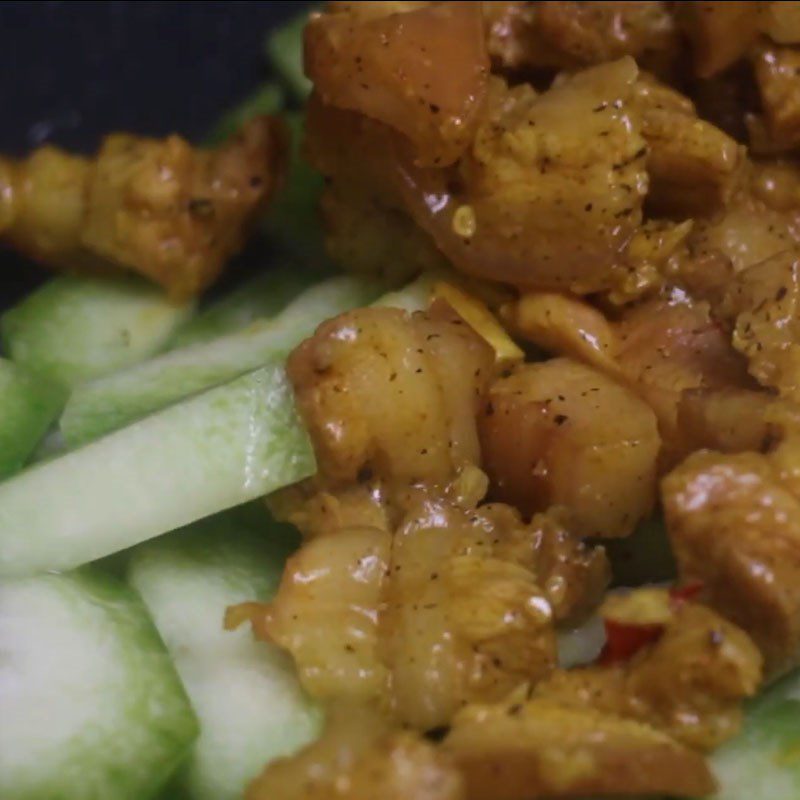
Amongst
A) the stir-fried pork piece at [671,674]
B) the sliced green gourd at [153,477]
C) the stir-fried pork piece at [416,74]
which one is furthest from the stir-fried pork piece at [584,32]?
the stir-fried pork piece at [671,674]

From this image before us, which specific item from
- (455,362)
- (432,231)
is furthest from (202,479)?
(432,231)

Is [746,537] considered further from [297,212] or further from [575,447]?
[297,212]

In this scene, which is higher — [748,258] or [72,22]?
[72,22]

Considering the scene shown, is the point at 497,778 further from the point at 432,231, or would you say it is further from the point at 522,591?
the point at 432,231

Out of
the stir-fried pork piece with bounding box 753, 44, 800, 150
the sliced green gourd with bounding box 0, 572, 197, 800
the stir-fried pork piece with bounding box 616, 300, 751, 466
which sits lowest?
the sliced green gourd with bounding box 0, 572, 197, 800

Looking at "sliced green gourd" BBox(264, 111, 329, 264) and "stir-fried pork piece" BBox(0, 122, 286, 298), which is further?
"sliced green gourd" BBox(264, 111, 329, 264)

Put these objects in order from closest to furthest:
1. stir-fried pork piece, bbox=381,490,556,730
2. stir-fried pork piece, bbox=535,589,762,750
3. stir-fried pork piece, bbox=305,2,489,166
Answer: stir-fried pork piece, bbox=535,589,762,750, stir-fried pork piece, bbox=381,490,556,730, stir-fried pork piece, bbox=305,2,489,166

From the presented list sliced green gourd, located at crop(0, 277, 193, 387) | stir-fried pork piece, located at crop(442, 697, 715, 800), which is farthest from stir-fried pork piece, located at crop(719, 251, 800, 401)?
sliced green gourd, located at crop(0, 277, 193, 387)

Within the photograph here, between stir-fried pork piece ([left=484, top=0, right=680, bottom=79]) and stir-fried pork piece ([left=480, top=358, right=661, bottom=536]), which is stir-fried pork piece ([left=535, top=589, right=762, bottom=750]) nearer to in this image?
stir-fried pork piece ([left=480, top=358, right=661, bottom=536])
